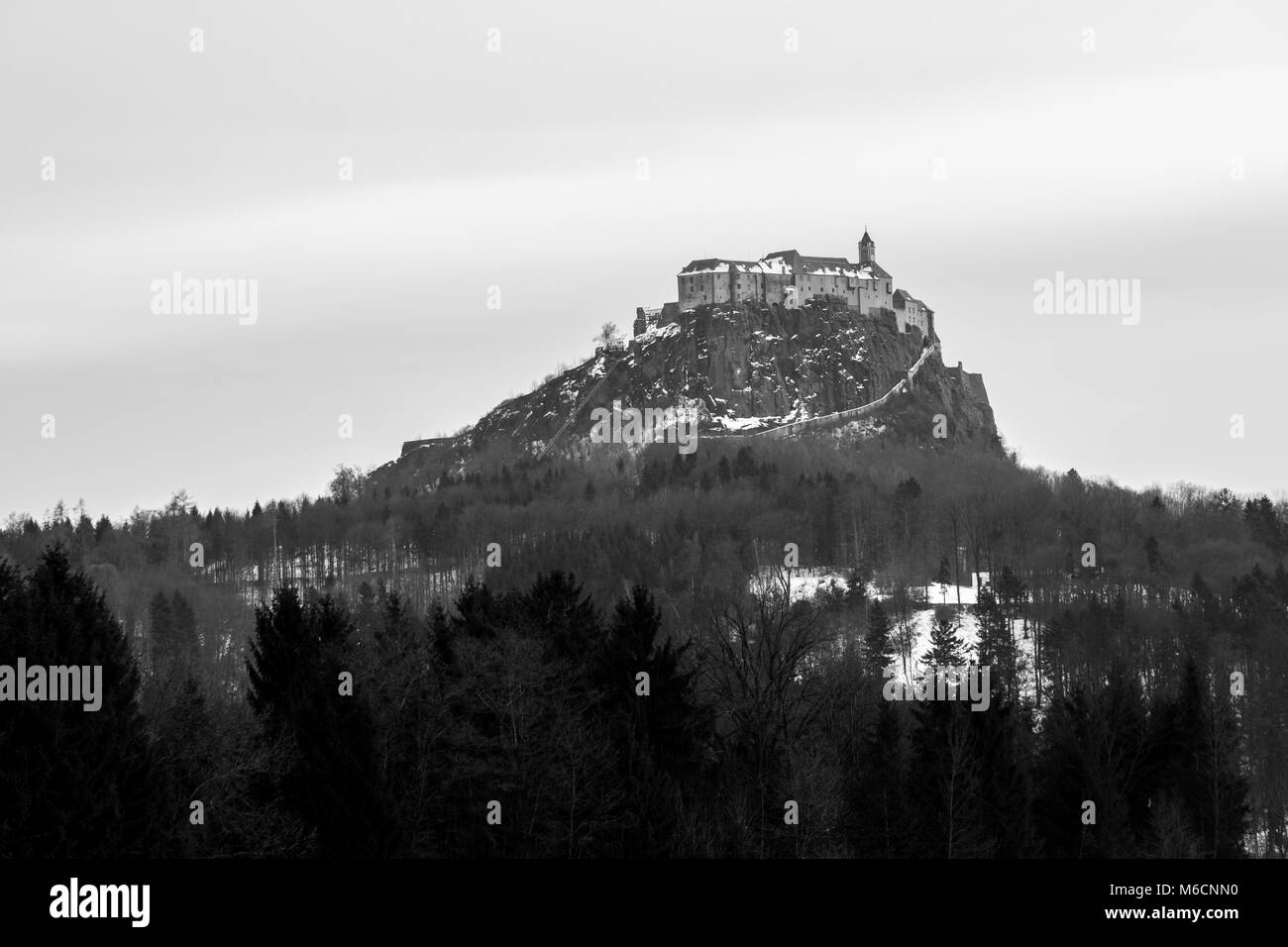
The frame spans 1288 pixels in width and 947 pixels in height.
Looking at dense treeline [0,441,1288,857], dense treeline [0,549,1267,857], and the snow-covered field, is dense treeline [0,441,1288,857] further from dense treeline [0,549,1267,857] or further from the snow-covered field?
the snow-covered field

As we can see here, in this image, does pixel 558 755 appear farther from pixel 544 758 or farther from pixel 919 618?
pixel 919 618

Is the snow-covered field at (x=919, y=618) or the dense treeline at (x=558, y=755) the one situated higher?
the snow-covered field at (x=919, y=618)

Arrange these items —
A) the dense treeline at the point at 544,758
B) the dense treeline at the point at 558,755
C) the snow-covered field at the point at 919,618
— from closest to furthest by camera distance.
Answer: the dense treeline at the point at 544,758
the dense treeline at the point at 558,755
the snow-covered field at the point at 919,618

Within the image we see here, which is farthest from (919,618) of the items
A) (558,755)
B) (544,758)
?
(544,758)

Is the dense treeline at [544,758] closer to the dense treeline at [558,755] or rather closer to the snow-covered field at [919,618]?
the dense treeline at [558,755]

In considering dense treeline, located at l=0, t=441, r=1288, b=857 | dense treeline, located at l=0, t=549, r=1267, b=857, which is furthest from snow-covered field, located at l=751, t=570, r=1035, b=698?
dense treeline, located at l=0, t=549, r=1267, b=857

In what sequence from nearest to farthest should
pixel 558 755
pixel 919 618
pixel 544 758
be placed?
pixel 544 758 → pixel 558 755 → pixel 919 618

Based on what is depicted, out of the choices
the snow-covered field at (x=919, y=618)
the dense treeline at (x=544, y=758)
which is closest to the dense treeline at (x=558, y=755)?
the dense treeline at (x=544, y=758)

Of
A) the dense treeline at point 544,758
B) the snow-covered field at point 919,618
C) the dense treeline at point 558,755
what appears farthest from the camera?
the snow-covered field at point 919,618

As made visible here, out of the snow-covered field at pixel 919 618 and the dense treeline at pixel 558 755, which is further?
the snow-covered field at pixel 919 618

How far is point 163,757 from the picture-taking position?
148 ft

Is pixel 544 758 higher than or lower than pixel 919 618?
lower

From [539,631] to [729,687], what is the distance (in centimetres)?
659
